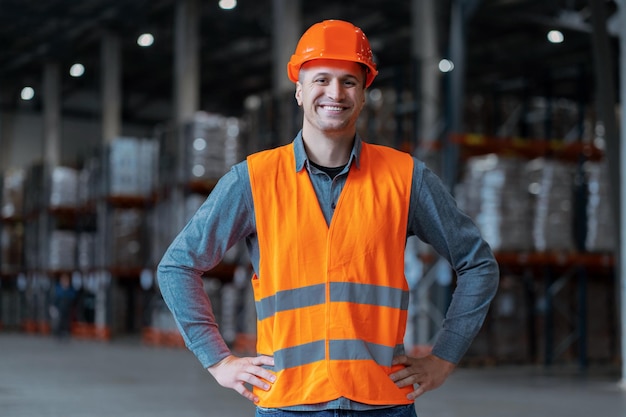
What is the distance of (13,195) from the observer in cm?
2797

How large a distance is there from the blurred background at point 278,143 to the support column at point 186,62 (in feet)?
0.15

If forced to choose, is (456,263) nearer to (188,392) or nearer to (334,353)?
(334,353)

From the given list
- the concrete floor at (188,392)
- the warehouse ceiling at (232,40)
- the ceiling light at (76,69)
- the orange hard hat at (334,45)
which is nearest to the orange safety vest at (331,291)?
the orange hard hat at (334,45)

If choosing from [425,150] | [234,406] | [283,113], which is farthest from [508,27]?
[234,406]

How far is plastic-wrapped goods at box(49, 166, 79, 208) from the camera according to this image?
24.8 m

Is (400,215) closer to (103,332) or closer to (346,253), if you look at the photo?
(346,253)

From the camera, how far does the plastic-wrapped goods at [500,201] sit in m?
12.8

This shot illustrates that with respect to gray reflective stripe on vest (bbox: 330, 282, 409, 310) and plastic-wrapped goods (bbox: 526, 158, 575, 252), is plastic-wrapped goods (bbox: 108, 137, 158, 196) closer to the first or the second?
plastic-wrapped goods (bbox: 526, 158, 575, 252)

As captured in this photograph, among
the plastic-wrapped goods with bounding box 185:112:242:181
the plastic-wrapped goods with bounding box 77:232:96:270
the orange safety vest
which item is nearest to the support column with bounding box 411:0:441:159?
the plastic-wrapped goods with bounding box 185:112:242:181

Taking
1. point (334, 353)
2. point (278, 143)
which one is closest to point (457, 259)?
point (334, 353)

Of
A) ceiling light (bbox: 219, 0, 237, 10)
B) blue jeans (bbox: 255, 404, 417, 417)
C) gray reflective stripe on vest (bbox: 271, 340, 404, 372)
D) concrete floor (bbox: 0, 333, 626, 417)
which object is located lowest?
concrete floor (bbox: 0, 333, 626, 417)

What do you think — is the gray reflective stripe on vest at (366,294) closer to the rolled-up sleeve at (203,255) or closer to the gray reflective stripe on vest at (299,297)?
the gray reflective stripe on vest at (299,297)

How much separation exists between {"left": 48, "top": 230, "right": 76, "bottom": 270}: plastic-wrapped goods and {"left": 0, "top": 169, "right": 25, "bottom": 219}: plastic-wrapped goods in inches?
134

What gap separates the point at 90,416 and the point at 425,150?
21.8ft
